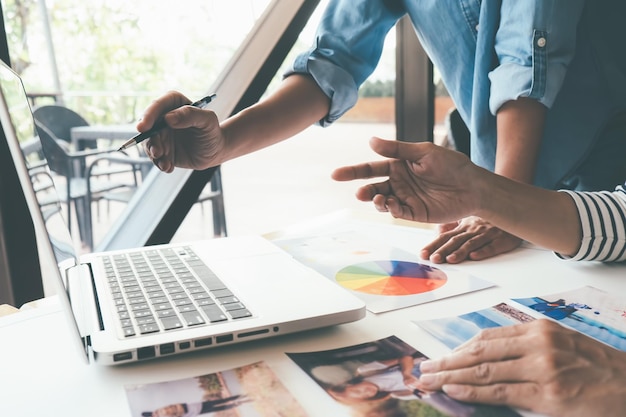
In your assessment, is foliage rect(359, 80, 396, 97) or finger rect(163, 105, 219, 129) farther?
foliage rect(359, 80, 396, 97)

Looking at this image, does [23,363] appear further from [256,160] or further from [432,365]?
[256,160]

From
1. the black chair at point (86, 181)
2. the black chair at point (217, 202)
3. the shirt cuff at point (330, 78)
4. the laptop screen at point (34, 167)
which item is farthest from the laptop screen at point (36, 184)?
the black chair at point (217, 202)

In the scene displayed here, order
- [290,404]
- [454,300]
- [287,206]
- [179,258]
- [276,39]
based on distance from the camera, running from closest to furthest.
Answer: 1. [290,404]
2. [454,300]
3. [179,258]
4. [276,39]
5. [287,206]

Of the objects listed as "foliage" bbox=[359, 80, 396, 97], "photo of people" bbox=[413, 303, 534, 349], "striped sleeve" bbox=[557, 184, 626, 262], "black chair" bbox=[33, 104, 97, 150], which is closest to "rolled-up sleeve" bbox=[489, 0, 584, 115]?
"striped sleeve" bbox=[557, 184, 626, 262]

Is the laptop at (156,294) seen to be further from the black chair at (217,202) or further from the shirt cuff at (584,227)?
the black chair at (217,202)

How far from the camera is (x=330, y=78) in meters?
1.18

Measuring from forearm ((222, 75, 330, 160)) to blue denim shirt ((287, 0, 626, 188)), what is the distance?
33mm

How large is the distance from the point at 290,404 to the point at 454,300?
0.32 meters

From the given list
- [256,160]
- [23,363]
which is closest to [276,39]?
[23,363]

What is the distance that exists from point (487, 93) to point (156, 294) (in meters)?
0.76

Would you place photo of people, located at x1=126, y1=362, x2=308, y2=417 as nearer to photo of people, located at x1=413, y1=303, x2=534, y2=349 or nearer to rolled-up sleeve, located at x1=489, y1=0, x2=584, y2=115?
photo of people, located at x1=413, y1=303, x2=534, y2=349

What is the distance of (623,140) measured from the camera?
1016mm

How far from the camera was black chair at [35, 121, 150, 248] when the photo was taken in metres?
2.02

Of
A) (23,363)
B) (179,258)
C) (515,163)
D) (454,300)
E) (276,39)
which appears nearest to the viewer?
(23,363)
